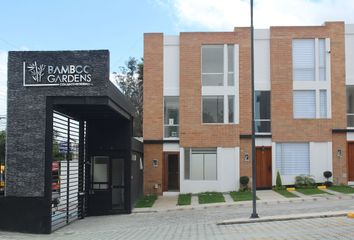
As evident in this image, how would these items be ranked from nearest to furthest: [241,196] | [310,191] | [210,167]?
[241,196]
[310,191]
[210,167]

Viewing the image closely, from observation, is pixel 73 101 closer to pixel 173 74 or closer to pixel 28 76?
pixel 28 76

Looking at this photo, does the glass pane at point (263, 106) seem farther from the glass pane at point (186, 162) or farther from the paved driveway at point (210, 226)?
the paved driveway at point (210, 226)

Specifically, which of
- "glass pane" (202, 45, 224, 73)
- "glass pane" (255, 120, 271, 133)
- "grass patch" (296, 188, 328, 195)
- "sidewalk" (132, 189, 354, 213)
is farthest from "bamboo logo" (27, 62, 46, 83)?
"glass pane" (255, 120, 271, 133)

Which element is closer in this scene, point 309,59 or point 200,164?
point 200,164

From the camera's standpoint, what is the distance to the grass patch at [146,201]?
27469 millimetres

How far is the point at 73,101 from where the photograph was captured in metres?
18.6

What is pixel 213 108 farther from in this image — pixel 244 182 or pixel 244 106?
pixel 244 182

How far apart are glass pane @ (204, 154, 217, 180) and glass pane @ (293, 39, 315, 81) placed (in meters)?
6.73

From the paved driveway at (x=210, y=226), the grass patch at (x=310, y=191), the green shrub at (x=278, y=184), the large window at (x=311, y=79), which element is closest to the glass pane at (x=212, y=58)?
the large window at (x=311, y=79)

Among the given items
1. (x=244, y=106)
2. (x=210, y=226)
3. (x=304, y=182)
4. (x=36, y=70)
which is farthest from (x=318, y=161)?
(x=36, y=70)

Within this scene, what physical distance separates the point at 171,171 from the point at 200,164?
1.76m

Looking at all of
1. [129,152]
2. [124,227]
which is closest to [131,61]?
[129,152]

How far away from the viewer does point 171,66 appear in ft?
110

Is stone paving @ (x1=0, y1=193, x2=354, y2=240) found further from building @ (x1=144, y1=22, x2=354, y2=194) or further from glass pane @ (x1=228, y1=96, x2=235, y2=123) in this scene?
glass pane @ (x1=228, y1=96, x2=235, y2=123)
